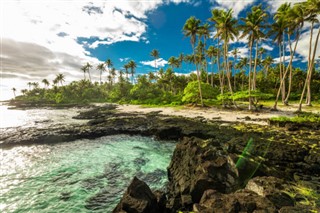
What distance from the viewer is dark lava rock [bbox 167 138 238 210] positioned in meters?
7.02

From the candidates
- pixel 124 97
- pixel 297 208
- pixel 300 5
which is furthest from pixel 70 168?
pixel 124 97

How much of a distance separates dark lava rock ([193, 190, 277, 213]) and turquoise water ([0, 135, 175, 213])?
15.8ft

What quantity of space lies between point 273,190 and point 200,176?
2.62 meters

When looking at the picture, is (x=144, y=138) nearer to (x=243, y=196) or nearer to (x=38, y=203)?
(x=38, y=203)

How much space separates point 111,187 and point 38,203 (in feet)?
11.8

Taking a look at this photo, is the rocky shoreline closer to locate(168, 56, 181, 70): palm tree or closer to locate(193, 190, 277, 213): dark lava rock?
locate(193, 190, 277, 213): dark lava rock

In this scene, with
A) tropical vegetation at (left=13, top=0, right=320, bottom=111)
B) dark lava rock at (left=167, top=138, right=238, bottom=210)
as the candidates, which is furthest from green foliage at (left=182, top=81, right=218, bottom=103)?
dark lava rock at (left=167, top=138, right=238, bottom=210)

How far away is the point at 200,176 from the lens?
7215mm

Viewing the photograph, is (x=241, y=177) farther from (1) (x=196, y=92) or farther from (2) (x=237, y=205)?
(1) (x=196, y=92)

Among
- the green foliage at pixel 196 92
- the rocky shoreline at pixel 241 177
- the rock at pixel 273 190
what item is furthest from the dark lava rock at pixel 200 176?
the green foliage at pixel 196 92

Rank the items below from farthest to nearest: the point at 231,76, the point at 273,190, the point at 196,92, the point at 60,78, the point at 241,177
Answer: the point at 60,78 < the point at 231,76 < the point at 196,92 < the point at 241,177 < the point at 273,190

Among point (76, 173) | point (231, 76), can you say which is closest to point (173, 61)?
point (231, 76)

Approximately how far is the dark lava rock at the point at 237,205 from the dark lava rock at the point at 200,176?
152 centimetres

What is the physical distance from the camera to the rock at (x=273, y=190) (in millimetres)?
5422
